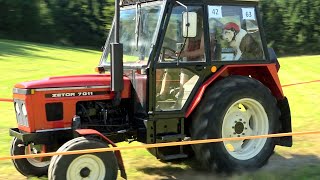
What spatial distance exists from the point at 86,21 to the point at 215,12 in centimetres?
3226

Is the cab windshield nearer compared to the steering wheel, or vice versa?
the steering wheel

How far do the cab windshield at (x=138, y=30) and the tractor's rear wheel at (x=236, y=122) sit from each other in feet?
2.98

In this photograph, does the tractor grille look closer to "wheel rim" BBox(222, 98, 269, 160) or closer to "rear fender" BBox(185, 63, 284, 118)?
"rear fender" BBox(185, 63, 284, 118)

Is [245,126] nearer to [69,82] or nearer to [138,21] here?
[138,21]

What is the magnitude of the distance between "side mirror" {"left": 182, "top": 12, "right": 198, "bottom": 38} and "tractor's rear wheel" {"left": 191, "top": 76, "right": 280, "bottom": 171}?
88 centimetres

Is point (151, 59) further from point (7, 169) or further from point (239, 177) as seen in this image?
point (7, 169)

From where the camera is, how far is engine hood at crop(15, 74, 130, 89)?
222 inches

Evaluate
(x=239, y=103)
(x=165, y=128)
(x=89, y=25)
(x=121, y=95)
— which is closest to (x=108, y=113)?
(x=121, y=95)

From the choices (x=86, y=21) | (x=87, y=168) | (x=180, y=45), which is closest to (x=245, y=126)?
(x=180, y=45)

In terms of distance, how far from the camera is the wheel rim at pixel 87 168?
5270 millimetres

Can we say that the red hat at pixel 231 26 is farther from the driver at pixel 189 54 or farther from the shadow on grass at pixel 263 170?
the shadow on grass at pixel 263 170

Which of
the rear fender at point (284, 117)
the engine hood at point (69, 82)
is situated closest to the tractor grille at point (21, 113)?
the engine hood at point (69, 82)

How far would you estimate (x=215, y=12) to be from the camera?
6.11 metres

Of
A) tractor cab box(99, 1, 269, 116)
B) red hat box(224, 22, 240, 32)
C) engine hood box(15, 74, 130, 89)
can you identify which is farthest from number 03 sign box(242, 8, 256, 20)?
engine hood box(15, 74, 130, 89)
